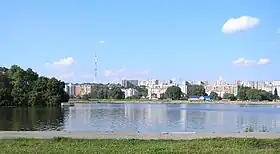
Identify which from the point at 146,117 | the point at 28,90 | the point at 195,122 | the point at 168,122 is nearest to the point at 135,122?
the point at 168,122

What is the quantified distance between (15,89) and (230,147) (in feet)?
407

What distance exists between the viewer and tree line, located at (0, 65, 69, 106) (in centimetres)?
13112

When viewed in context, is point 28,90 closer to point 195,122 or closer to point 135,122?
point 135,122

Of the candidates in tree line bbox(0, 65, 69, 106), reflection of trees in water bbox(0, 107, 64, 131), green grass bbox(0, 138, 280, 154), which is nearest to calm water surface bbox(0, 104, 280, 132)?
reflection of trees in water bbox(0, 107, 64, 131)

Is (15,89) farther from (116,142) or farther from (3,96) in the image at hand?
(116,142)

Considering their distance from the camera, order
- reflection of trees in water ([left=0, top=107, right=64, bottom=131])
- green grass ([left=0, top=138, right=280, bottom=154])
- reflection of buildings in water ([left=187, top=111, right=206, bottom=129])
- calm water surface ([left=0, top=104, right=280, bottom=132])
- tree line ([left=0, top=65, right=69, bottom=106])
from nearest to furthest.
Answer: green grass ([left=0, top=138, right=280, bottom=154]) < reflection of trees in water ([left=0, top=107, right=64, bottom=131]) < calm water surface ([left=0, top=104, right=280, bottom=132]) < reflection of buildings in water ([left=187, top=111, right=206, bottom=129]) < tree line ([left=0, top=65, right=69, bottom=106])

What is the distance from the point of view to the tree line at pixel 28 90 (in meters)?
131

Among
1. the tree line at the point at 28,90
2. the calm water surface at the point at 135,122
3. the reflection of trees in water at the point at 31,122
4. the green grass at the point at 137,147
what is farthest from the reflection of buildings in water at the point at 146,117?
the tree line at the point at 28,90

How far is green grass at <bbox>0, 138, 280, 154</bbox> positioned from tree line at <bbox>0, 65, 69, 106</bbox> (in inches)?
4531

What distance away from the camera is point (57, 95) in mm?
133875

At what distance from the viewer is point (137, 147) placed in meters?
16.1

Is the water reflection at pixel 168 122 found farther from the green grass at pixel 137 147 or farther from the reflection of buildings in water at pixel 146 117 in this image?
the green grass at pixel 137 147

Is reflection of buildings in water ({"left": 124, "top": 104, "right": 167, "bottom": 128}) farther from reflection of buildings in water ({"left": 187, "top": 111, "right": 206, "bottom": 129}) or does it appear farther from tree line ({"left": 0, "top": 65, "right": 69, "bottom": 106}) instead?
tree line ({"left": 0, "top": 65, "right": 69, "bottom": 106})

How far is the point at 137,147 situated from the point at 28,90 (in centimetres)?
12493
